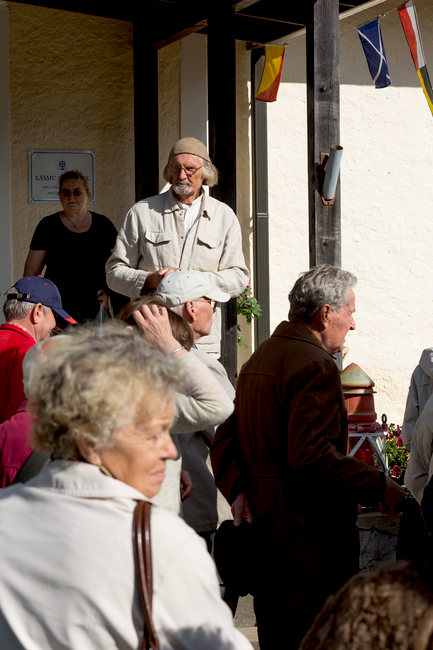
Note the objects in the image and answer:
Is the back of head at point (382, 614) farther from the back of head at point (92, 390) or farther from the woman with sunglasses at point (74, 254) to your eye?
the woman with sunglasses at point (74, 254)

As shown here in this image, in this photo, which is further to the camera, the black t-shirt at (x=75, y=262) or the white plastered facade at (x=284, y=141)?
the white plastered facade at (x=284, y=141)

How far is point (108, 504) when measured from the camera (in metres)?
1.40

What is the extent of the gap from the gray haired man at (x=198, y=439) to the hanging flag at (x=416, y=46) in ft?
11.4

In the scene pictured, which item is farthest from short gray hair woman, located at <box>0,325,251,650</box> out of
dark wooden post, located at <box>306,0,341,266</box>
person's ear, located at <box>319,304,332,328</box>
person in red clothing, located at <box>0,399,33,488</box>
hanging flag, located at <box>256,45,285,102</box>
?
hanging flag, located at <box>256,45,285,102</box>

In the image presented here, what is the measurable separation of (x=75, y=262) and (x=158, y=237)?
793mm

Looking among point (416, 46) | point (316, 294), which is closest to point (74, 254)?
point (316, 294)

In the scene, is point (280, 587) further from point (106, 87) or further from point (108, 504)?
point (106, 87)

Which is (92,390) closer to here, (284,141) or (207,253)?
(207,253)

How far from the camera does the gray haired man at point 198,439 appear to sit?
3.04m

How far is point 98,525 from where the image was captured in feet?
4.47

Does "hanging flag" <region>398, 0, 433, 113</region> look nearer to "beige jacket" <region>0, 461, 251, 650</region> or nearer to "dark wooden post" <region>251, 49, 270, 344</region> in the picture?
"dark wooden post" <region>251, 49, 270, 344</region>

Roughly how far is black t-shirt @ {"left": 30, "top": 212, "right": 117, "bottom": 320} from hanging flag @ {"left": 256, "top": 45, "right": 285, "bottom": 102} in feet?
9.00

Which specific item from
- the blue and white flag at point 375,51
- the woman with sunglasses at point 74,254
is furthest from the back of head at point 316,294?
the blue and white flag at point 375,51

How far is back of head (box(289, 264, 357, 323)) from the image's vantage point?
296 centimetres
